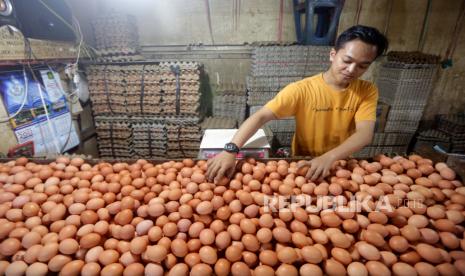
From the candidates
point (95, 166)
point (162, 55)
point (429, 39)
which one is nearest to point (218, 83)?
point (162, 55)

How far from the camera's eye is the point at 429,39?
4.30m

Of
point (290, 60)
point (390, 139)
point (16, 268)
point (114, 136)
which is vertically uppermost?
point (290, 60)

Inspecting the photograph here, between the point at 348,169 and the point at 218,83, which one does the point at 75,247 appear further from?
the point at 218,83

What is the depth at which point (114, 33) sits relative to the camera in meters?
3.74

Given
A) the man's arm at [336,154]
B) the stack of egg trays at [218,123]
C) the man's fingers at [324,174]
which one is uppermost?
the man's arm at [336,154]

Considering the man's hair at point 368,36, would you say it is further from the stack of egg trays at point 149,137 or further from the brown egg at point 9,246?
the stack of egg trays at point 149,137

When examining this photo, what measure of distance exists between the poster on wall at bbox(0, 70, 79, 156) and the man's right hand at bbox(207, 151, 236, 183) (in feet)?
8.59

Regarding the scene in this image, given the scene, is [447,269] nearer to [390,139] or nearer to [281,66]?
[281,66]

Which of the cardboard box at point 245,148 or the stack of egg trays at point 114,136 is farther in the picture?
the stack of egg trays at point 114,136

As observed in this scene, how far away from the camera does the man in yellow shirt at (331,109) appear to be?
1.31m

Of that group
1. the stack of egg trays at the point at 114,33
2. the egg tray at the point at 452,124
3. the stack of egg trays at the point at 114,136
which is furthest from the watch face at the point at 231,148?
the egg tray at the point at 452,124

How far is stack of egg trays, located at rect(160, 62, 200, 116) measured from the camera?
3732mm

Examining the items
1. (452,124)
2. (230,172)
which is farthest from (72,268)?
(452,124)

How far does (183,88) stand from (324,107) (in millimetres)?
2593
